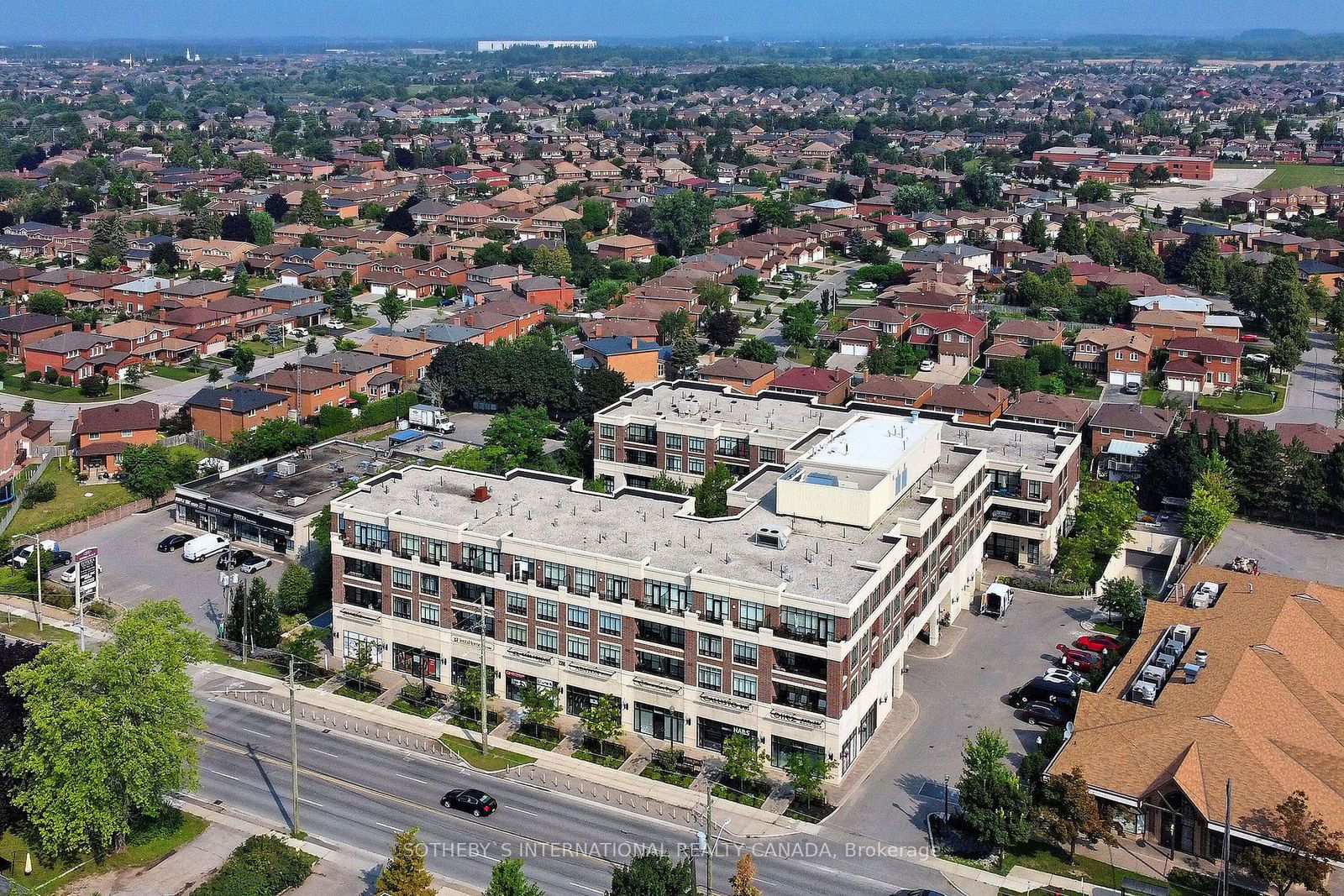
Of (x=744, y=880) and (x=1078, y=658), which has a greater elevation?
(x=744, y=880)

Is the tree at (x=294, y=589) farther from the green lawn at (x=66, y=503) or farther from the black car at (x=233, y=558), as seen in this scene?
the green lawn at (x=66, y=503)

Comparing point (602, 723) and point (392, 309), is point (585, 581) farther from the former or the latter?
point (392, 309)

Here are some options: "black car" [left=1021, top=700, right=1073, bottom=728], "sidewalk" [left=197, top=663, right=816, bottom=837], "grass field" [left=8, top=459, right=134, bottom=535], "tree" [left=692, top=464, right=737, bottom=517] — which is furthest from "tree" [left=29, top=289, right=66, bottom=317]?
"black car" [left=1021, top=700, right=1073, bottom=728]

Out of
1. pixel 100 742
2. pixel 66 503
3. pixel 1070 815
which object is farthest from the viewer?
pixel 66 503

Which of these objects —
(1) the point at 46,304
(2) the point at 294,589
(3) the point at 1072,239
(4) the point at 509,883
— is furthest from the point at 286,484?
(3) the point at 1072,239

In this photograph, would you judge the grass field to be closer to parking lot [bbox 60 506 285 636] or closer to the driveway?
parking lot [bbox 60 506 285 636]

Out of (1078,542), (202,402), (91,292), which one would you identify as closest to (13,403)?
(202,402)

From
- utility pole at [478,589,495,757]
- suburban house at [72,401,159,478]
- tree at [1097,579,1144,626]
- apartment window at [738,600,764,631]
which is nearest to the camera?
apartment window at [738,600,764,631]
